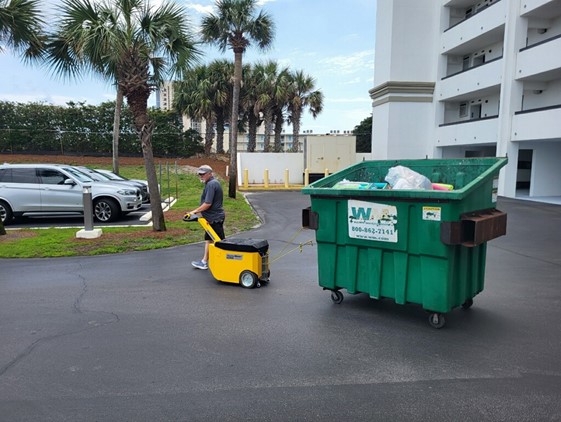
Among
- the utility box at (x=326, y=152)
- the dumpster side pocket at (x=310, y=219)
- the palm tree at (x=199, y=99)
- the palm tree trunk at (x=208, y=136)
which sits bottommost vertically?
the dumpster side pocket at (x=310, y=219)

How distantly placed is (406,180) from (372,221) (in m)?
0.61

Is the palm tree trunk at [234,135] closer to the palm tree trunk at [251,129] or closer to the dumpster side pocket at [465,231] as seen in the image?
the dumpster side pocket at [465,231]

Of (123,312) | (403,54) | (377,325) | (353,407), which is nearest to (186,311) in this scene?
(123,312)

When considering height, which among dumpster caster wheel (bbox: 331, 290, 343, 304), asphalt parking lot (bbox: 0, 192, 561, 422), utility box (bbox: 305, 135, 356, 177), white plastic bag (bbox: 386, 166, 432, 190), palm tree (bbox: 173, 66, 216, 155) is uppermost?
palm tree (bbox: 173, 66, 216, 155)

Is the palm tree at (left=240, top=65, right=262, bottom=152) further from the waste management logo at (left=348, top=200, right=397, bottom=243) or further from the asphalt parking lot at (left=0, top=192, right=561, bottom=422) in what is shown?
the waste management logo at (left=348, top=200, right=397, bottom=243)

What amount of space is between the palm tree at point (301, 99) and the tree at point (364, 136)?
16.8 m

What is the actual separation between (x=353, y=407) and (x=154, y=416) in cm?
142

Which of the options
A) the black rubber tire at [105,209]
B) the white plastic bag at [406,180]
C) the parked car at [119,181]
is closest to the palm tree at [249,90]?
the parked car at [119,181]

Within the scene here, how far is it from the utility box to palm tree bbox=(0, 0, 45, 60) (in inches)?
710

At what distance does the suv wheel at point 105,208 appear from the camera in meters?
13.0

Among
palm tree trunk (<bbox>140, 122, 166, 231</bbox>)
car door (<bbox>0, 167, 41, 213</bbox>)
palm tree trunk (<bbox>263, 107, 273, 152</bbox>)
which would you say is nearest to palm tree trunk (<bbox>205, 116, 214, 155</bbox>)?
palm tree trunk (<bbox>263, 107, 273, 152</bbox>)

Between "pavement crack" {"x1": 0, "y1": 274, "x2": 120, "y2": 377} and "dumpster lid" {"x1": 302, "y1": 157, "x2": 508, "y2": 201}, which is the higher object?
"dumpster lid" {"x1": 302, "y1": 157, "x2": 508, "y2": 201}

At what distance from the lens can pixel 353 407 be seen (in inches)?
128

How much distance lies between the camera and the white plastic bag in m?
4.98
